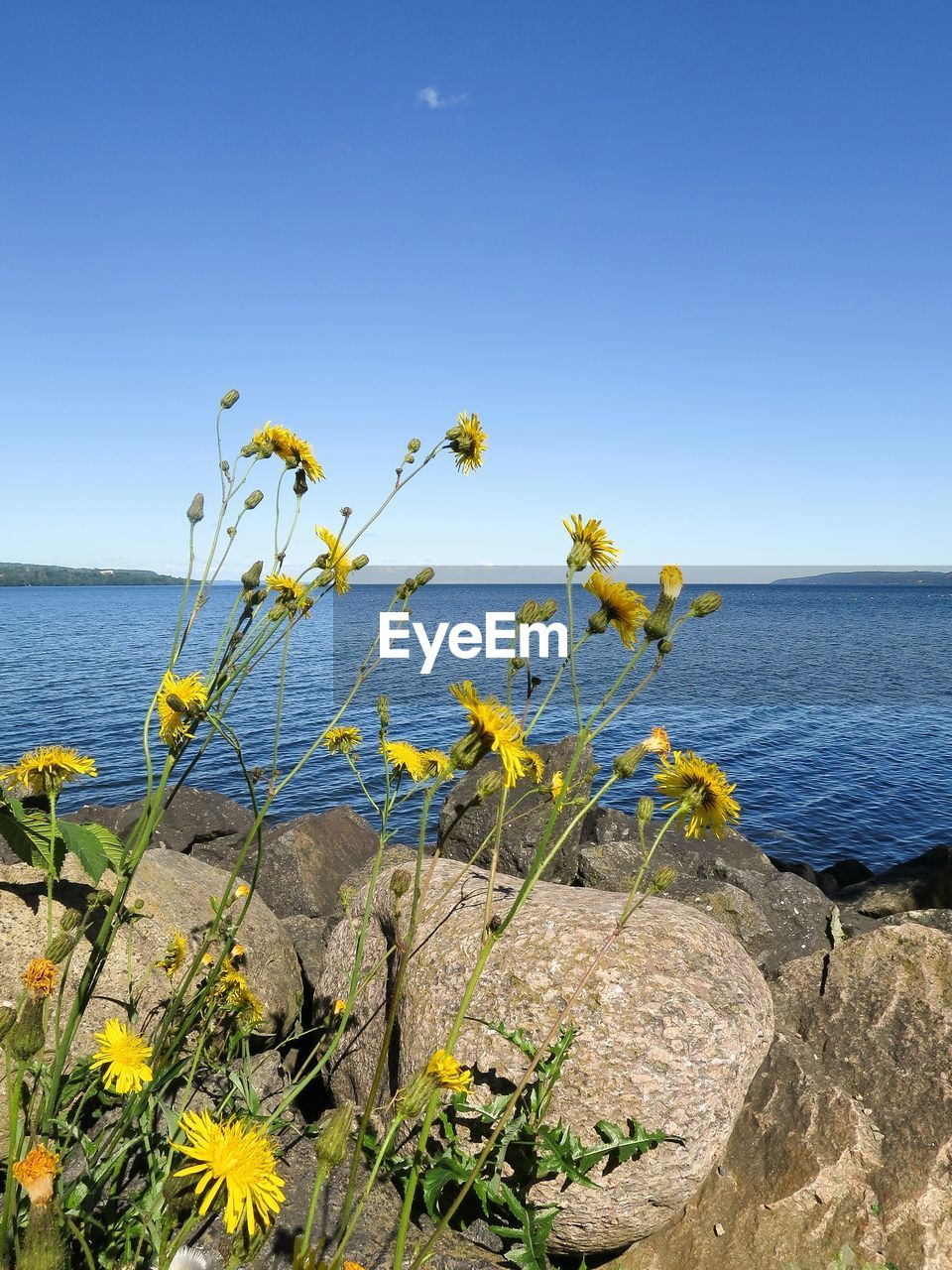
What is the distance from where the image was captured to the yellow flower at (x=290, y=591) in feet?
7.92

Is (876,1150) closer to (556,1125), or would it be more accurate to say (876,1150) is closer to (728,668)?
(556,1125)

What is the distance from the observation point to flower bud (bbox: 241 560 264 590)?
2410 millimetres

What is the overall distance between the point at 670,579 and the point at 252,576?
1.31 m

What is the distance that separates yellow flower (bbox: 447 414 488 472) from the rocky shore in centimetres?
183

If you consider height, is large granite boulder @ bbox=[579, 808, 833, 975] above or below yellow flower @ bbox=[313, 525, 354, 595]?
below

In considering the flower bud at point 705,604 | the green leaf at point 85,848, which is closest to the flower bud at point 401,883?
the green leaf at point 85,848

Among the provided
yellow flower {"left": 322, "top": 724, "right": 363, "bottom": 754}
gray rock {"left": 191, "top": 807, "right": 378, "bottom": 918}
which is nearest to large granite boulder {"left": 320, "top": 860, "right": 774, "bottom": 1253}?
yellow flower {"left": 322, "top": 724, "right": 363, "bottom": 754}

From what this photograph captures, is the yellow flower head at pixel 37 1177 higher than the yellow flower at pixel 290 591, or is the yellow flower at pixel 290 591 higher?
the yellow flower at pixel 290 591

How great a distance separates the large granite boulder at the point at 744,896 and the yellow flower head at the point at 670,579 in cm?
602

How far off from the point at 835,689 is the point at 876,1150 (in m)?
41.1

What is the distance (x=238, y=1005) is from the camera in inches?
117

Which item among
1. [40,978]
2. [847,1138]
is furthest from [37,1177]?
Answer: [847,1138]

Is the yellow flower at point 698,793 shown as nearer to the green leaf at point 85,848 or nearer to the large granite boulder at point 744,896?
the green leaf at point 85,848

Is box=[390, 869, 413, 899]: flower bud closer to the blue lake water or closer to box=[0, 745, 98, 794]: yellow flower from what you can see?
box=[0, 745, 98, 794]: yellow flower
